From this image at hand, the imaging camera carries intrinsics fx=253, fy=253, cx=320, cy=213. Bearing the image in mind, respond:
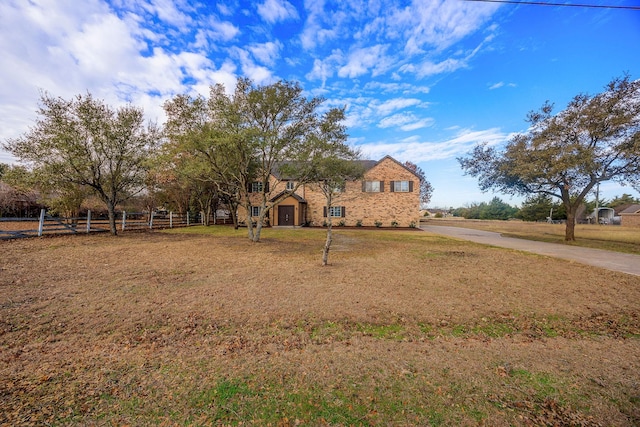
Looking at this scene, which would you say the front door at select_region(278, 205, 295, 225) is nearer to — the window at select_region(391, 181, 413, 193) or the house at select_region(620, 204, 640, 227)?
the window at select_region(391, 181, 413, 193)

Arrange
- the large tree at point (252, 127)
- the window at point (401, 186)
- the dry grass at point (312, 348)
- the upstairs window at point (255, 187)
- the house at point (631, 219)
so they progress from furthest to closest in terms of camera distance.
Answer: the house at point (631, 219) → the upstairs window at point (255, 187) → the window at point (401, 186) → the large tree at point (252, 127) → the dry grass at point (312, 348)

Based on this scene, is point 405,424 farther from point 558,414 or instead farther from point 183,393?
point 183,393

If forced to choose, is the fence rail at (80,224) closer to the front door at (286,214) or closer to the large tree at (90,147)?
the large tree at (90,147)

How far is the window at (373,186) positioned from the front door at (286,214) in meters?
8.29

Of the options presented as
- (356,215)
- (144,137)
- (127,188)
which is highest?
(144,137)

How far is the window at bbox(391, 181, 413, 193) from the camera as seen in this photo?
27.7 metres

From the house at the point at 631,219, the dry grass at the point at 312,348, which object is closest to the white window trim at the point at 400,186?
the dry grass at the point at 312,348

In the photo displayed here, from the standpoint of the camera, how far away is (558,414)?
2432 mm

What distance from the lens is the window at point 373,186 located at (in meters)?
27.9

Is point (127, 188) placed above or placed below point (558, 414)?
above

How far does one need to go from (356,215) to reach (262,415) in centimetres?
2650

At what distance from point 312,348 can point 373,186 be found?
84.0 feet

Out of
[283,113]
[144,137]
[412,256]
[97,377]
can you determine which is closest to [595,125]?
[412,256]

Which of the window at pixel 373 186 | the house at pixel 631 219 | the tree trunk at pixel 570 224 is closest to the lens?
the tree trunk at pixel 570 224
